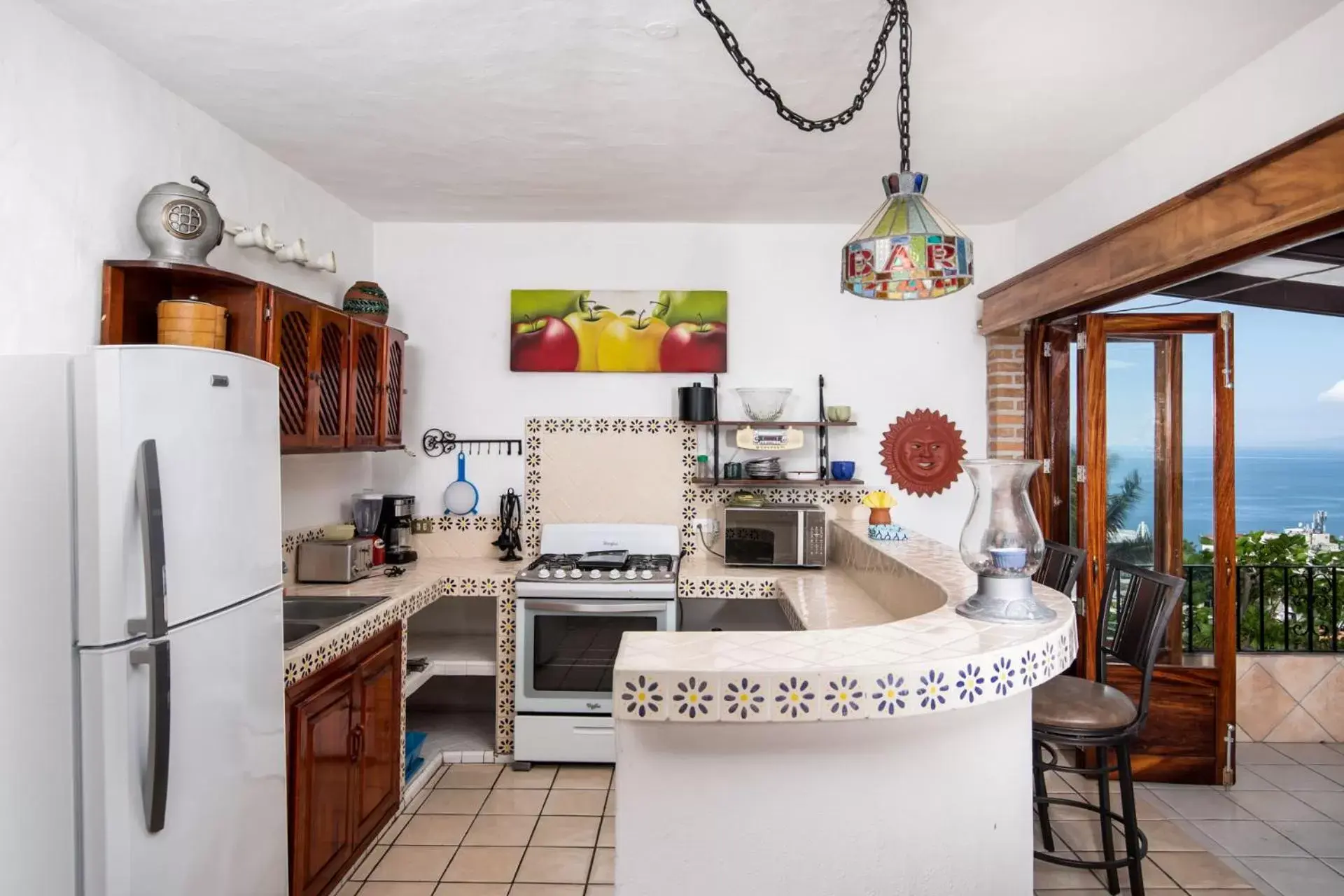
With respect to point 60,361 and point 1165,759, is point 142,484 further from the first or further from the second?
point 1165,759

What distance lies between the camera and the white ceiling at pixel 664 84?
2.03 metres

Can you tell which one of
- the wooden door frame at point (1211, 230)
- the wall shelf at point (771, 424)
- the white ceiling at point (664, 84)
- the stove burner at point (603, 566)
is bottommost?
the stove burner at point (603, 566)

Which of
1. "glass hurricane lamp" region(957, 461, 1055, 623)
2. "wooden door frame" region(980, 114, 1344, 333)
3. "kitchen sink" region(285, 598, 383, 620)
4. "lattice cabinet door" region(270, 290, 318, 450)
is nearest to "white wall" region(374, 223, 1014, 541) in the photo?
"wooden door frame" region(980, 114, 1344, 333)

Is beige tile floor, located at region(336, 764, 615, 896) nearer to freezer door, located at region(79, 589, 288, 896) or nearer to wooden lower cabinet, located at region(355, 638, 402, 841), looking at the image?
wooden lower cabinet, located at region(355, 638, 402, 841)

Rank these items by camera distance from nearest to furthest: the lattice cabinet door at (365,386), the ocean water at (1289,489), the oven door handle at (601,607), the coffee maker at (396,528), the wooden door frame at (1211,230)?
the wooden door frame at (1211,230)
the lattice cabinet door at (365,386)
the oven door handle at (601,607)
the coffee maker at (396,528)
the ocean water at (1289,489)

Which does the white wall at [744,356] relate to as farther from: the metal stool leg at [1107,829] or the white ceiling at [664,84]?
the metal stool leg at [1107,829]

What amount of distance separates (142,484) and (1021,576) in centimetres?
199

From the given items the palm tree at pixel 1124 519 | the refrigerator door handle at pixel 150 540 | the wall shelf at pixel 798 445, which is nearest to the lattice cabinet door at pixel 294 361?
the refrigerator door handle at pixel 150 540

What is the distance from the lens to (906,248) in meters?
1.69

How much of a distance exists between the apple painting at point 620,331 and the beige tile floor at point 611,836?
78.9 inches

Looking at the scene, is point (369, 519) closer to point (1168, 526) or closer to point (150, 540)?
point (150, 540)

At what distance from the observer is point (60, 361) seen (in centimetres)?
159

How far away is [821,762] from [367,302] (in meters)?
2.95

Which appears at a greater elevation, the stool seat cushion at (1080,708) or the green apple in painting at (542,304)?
the green apple in painting at (542,304)
